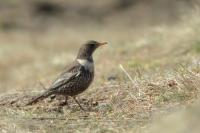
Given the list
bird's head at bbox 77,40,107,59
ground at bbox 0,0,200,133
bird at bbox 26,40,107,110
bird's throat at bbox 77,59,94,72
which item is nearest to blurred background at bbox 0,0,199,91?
ground at bbox 0,0,200,133

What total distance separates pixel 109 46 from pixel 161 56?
362cm

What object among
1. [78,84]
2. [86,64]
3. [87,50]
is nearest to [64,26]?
[87,50]

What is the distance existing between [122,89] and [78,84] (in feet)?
2.40

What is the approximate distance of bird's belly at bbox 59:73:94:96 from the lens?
1093 cm

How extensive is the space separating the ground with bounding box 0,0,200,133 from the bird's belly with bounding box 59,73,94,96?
0.23m

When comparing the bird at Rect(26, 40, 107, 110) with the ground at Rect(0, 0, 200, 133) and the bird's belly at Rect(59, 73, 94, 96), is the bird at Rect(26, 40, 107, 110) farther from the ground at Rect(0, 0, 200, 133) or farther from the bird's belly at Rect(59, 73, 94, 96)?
the ground at Rect(0, 0, 200, 133)

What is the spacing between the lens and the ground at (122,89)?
968 cm

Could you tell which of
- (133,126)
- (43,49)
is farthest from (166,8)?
(133,126)

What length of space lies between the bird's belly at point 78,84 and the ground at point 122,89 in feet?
0.74

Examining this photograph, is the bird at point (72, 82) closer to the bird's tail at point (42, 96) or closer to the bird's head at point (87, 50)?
the bird's tail at point (42, 96)

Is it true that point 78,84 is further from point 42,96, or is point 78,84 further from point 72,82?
point 42,96

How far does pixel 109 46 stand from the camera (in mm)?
19062

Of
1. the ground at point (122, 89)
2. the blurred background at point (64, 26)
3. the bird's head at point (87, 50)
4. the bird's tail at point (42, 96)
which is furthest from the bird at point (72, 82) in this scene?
the blurred background at point (64, 26)

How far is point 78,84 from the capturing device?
10.9 m
